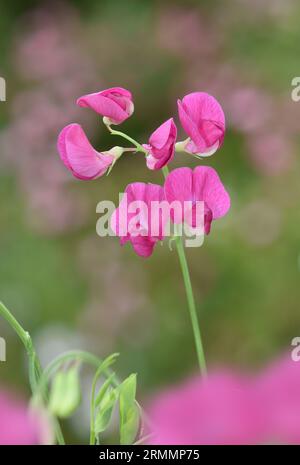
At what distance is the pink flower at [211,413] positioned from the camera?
0.72 ft

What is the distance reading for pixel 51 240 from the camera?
76.2 inches

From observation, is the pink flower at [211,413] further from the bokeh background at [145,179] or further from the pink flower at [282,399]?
the bokeh background at [145,179]

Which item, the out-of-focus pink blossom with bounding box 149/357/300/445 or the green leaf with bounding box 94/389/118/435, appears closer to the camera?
the out-of-focus pink blossom with bounding box 149/357/300/445

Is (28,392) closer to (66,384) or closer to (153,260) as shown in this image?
(153,260)

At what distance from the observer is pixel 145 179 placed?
1.86m

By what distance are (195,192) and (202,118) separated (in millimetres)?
33

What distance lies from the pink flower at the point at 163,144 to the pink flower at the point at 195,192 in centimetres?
1

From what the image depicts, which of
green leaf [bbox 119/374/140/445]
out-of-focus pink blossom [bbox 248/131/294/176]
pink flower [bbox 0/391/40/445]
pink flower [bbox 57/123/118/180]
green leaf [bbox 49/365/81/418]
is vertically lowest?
green leaf [bbox 119/374/140/445]

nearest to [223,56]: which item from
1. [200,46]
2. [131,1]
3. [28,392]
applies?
[200,46]

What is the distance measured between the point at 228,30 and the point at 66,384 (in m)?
2.11

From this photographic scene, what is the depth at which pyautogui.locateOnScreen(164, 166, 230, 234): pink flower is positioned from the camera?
1.11 feet

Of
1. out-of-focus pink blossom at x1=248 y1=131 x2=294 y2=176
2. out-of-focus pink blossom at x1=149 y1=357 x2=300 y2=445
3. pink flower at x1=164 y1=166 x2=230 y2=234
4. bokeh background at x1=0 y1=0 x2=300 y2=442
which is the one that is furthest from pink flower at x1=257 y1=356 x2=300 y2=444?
out-of-focus pink blossom at x1=248 y1=131 x2=294 y2=176

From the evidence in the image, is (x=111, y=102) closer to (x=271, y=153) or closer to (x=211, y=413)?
(x=211, y=413)

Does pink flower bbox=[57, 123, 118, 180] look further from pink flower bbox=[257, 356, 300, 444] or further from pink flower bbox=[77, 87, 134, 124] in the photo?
pink flower bbox=[257, 356, 300, 444]
